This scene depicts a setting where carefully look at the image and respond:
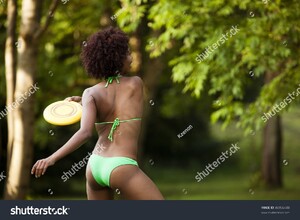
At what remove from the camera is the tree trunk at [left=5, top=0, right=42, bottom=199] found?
11703 millimetres

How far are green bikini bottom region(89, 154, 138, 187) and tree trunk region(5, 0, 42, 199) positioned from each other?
695cm

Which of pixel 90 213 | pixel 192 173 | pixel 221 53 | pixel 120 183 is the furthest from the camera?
pixel 192 173

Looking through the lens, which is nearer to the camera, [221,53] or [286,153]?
[221,53]

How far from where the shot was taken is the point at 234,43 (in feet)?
35.7

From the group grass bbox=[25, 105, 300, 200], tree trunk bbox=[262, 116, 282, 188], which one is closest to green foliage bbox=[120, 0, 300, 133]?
tree trunk bbox=[262, 116, 282, 188]

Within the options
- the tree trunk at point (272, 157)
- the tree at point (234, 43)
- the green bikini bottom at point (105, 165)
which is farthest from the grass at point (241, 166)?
the green bikini bottom at point (105, 165)

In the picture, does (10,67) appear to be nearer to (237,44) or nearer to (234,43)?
(234,43)

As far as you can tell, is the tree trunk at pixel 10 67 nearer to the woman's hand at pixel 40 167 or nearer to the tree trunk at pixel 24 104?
the tree trunk at pixel 24 104

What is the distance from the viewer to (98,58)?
16.5 feet

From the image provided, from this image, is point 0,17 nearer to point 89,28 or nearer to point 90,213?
point 89,28

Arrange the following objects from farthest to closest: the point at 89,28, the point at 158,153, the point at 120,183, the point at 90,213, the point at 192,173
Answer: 1. the point at 192,173
2. the point at 158,153
3. the point at 89,28
4. the point at 90,213
5. the point at 120,183

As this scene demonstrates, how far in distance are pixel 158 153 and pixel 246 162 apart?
4.54 metres

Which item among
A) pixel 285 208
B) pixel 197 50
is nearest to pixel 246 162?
pixel 197 50

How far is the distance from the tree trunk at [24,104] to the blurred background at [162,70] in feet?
0.05
